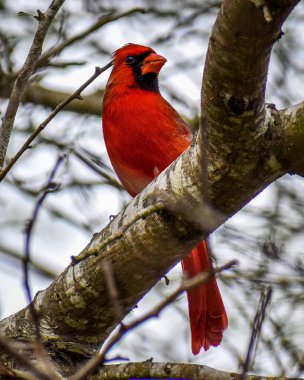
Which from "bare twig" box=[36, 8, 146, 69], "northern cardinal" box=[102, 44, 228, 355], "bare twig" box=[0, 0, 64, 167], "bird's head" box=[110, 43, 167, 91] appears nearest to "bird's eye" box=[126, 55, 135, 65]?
"bird's head" box=[110, 43, 167, 91]

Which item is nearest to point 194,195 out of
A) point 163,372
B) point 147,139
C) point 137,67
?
point 163,372

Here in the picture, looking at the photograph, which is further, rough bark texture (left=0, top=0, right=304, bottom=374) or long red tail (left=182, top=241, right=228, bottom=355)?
long red tail (left=182, top=241, right=228, bottom=355)

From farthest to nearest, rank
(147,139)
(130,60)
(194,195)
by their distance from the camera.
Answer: (130,60) < (147,139) < (194,195)

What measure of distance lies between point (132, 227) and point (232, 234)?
1.77 metres

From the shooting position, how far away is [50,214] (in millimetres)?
5465

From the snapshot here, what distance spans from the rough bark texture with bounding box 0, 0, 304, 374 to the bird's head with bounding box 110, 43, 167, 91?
182cm

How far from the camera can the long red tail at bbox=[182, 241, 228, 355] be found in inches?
142

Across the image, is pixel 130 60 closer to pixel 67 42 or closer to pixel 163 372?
pixel 67 42

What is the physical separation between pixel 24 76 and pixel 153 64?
200 centimetres

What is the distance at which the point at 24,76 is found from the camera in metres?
2.63

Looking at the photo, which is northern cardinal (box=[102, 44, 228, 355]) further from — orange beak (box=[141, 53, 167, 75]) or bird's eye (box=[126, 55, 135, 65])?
bird's eye (box=[126, 55, 135, 65])

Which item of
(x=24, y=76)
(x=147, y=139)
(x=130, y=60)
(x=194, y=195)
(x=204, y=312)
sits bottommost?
(x=194, y=195)

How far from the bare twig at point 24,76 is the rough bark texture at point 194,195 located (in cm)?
51

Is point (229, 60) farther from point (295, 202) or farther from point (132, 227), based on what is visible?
point (295, 202)
